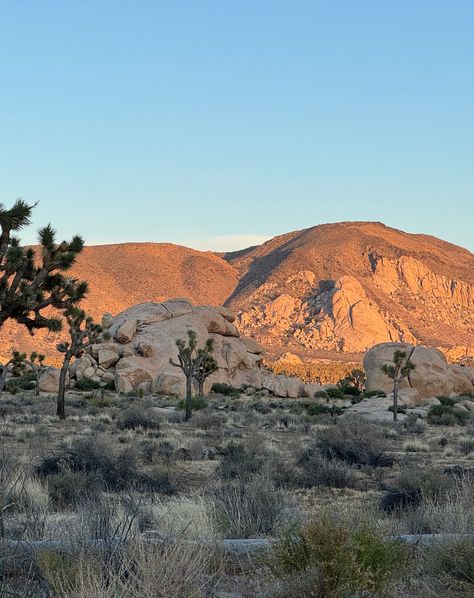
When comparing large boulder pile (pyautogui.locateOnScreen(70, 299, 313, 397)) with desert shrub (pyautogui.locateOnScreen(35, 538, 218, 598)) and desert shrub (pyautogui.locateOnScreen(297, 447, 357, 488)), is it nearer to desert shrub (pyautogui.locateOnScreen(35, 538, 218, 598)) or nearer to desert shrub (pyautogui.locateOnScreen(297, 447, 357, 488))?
desert shrub (pyautogui.locateOnScreen(297, 447, 357, 488))

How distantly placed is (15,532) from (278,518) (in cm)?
263

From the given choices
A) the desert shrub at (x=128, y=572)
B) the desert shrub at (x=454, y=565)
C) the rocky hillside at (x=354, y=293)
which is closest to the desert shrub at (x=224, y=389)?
the desert shrub at (x=454, y=565)

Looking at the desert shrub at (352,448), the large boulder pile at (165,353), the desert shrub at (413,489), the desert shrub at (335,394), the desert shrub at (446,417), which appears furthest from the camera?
the large boulder pile at (165,353)

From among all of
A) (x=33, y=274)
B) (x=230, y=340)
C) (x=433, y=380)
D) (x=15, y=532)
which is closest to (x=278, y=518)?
(x=15, y=532)

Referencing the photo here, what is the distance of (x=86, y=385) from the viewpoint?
49.1 meters

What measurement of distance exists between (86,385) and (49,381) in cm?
236

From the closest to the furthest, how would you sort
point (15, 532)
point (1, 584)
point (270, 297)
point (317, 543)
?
point (1, 584)
point (317, 543)
point (15, 532)
point (270, 297)

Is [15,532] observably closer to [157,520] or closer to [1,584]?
[157,520]

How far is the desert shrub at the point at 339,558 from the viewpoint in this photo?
495 cm

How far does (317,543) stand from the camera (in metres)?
5.11

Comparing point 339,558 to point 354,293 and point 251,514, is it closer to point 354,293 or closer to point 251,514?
point 251,514

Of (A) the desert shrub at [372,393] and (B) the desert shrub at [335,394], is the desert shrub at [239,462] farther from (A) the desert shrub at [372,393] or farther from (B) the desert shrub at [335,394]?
(B) the desert shrub at [335,394]

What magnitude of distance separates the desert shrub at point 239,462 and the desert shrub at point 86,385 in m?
32.1

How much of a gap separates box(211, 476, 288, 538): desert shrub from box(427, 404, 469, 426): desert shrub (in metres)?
22.8
